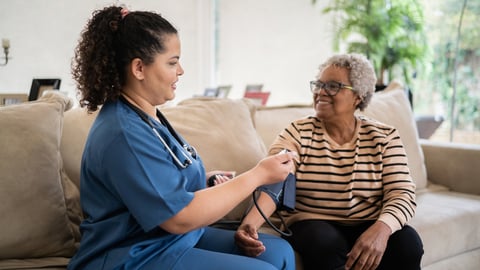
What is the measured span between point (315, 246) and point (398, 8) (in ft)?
9.54

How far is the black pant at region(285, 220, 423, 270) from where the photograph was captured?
1492 millimetres

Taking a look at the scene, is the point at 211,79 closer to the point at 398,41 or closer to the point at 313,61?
the point at 313,61

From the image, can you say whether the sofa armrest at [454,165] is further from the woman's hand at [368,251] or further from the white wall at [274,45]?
the white wall at [274,45]

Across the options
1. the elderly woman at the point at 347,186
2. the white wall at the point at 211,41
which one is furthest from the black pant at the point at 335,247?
the white wall at the point at 211,41

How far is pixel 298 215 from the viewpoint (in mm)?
1687

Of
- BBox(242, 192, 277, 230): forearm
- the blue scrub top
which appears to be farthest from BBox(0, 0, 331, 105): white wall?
the blue scrub top

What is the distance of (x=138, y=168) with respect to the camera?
1.03 meters

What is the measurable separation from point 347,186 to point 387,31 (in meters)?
2.52

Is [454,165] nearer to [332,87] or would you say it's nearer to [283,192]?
[332,87]

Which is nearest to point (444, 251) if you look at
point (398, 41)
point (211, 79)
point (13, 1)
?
point (398, 41)

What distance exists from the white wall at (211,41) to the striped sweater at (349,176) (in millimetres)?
2623

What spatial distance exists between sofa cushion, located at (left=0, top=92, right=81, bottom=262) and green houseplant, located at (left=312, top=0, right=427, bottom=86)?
2.93 meters

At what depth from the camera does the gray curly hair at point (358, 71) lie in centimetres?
178

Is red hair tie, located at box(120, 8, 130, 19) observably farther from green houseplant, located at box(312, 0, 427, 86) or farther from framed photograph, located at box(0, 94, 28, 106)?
green houseplant, located at box(312, 0, 427, 86)
